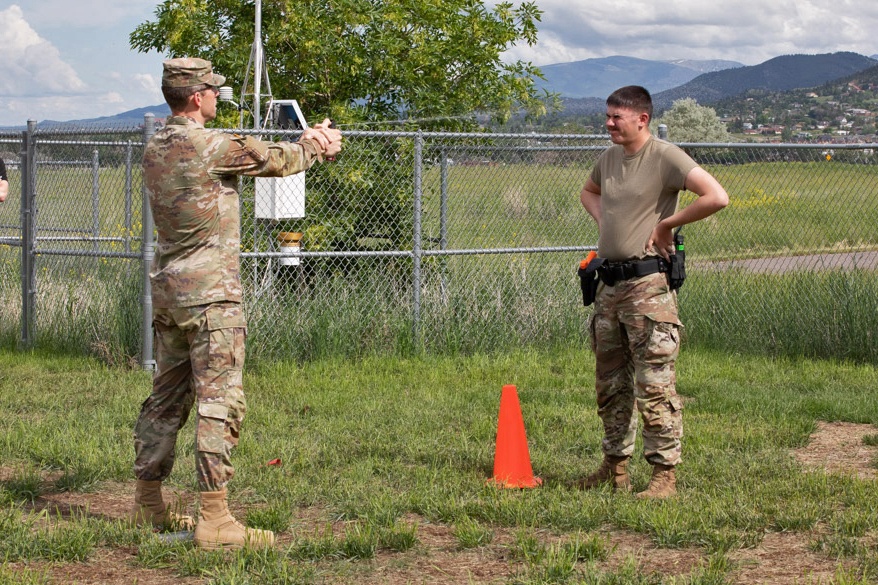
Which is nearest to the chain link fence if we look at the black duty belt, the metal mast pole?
the metal mast pole

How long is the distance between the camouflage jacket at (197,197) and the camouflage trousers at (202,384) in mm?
92

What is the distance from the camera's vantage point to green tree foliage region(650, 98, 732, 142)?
36.8m

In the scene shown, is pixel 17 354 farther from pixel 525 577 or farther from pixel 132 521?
pixel 525 577

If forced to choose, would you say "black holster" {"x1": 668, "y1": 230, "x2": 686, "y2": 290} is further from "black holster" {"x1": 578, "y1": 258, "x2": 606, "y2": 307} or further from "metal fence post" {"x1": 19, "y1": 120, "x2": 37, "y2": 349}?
"metal fence post" {"x1": 19, "y1": 120, "x2": 37, "y2": 349}

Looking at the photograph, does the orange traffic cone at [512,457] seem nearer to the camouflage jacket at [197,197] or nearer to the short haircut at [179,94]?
the camouflage jacket at [197,197]

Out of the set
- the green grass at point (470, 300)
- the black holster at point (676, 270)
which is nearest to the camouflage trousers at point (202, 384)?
the black holster at point (676, 270)

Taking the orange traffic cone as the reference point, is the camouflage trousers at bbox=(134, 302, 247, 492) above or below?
above

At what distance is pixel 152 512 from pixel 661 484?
267cm

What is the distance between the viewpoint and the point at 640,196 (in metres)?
5.92

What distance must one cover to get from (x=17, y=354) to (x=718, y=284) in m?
6.98

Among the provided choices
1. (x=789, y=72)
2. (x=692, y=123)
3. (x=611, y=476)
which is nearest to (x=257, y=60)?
(x=611, y=476)

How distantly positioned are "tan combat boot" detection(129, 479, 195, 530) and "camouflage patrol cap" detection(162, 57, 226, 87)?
75.5 inches

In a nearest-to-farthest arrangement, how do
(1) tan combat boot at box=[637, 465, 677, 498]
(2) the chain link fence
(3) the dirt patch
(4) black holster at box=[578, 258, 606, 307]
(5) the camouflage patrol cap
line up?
(5) the camouflage patrol cap → (1) tan combat boot at box=[637, 465, 677, 498] → (4) black holster at box=[578, 258, 606, 307] → (3) the dirt patch → (2) the chain link fence

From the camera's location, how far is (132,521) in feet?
17.3
